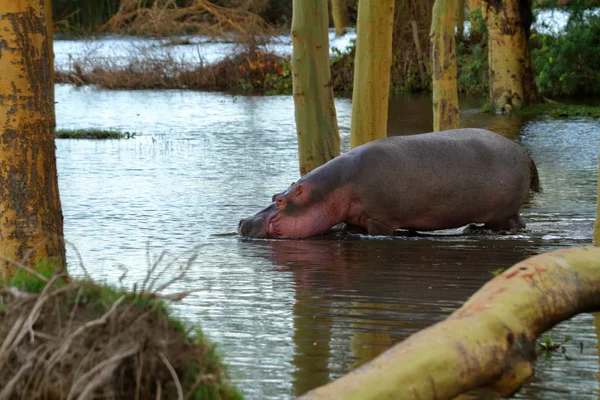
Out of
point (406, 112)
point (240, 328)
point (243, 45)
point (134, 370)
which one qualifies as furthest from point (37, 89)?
point (243, 45)

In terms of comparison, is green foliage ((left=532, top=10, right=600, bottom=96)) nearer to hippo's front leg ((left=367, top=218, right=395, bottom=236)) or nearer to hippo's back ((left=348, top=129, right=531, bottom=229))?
hippo's back ((left=348, top=129, right=531, bottom=229))

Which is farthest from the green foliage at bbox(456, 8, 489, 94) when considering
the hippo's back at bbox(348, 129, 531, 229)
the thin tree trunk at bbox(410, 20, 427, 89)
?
the hippo's back at bbox(348, 129, 531, 229)

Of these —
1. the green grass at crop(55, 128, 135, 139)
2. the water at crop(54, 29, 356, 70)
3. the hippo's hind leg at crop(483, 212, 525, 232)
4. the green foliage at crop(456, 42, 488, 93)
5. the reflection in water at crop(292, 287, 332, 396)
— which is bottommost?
the hippo's hind leg at crop(483, 212, 525, 232)

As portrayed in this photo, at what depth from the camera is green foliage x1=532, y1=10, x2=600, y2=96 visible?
80.1ft

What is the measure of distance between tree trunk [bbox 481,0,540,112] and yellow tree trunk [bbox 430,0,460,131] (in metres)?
8.59

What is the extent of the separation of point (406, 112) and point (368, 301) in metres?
16.8

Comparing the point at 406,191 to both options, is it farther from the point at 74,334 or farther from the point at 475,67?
the point at 475,67

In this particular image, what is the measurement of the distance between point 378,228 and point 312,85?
3007 mm

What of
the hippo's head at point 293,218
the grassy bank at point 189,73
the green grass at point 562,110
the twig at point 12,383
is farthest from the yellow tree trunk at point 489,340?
the grassy bank at point 189,73

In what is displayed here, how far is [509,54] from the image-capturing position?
72.9ft

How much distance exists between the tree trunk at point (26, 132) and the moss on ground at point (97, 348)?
A: 87.5 inches

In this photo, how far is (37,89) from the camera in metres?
5.98

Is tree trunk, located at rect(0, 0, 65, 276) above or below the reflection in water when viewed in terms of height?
above

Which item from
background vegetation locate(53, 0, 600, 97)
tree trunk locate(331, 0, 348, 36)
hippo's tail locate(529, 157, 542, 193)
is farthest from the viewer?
tree trunk locate(331, 0, 348, 36)
